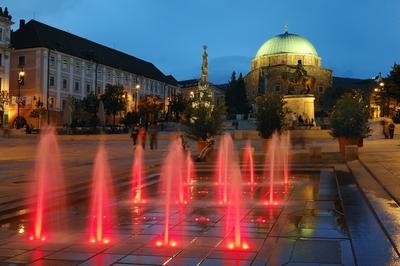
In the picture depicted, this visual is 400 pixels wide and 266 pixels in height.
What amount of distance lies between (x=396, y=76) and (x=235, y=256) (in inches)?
1715

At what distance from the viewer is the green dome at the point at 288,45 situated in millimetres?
114875

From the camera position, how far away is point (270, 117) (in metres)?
24.6

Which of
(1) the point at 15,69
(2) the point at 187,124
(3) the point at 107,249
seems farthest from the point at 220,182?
(1) the point at 15,69

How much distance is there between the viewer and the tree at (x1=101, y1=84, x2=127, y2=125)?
78.2 m

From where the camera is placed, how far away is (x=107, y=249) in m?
6.23

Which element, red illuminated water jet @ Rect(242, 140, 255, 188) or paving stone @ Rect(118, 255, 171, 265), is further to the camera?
red illuminated water jet @ Rect(242, 140, 255, 188)

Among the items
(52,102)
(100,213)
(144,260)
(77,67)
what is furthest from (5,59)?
(144,260)

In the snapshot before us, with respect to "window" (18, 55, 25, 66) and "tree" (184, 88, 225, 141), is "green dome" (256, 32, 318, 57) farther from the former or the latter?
"tree" (184, 88, 225, 141)

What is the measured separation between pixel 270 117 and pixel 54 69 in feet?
182

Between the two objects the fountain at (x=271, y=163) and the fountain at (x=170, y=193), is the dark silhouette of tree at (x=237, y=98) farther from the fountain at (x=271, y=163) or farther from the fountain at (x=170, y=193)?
the fountain at (x=170, y=193)

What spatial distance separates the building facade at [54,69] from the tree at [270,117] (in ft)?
152

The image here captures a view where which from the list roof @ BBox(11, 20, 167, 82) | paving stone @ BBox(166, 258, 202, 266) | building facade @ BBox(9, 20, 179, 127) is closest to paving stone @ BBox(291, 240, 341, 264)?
paving stone @ BBox(166, 258, 202, 266)

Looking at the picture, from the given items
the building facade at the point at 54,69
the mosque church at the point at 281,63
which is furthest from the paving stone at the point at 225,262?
the mosque church at the point at 281,63

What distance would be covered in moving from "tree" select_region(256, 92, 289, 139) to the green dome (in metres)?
91.8
